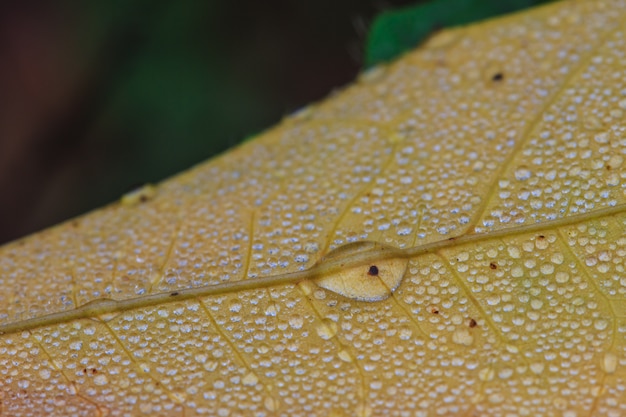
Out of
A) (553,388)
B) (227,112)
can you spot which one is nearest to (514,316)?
(553,388)

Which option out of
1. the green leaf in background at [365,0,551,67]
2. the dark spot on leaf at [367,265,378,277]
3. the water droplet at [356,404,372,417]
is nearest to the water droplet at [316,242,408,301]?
the dark spot on leaf at [367,265,378,277]

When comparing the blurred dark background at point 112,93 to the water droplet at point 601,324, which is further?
the blurred dark background at point 112,93

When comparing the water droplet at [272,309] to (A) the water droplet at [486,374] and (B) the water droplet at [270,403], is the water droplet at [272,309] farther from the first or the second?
(A) the water droplet at [486,374]

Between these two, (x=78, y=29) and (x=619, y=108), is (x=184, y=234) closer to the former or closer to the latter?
(x=619, y=108)

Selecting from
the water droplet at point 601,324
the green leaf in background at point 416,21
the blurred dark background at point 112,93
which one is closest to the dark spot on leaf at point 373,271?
the water droplet at point 601,324

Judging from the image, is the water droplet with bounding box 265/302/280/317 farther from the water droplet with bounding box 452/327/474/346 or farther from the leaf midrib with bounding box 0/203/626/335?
the water droplet with bounding box 452/327/474/346

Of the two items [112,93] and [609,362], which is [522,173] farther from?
[112,93]

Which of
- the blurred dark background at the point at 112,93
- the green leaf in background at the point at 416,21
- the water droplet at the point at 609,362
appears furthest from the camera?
the blurred dark background at the point at 112,93

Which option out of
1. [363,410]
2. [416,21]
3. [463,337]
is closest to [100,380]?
[363,410]
